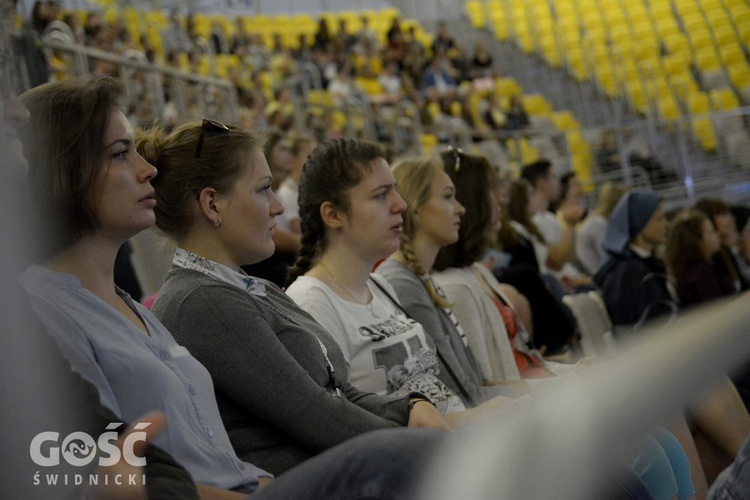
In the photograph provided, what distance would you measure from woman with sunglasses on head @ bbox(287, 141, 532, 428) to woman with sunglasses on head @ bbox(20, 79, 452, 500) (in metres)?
0.64

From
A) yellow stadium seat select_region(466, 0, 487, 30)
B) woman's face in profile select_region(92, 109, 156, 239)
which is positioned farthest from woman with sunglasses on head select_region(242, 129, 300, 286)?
yellow stadium seat select_region(466, 0, 487, 30)

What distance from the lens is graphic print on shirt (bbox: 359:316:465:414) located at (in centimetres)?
219

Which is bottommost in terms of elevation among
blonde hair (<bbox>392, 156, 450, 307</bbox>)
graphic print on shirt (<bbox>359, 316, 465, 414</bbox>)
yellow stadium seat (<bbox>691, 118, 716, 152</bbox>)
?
yellow stadium seat (<bbox>691, 118, 716, 152</bbox>)

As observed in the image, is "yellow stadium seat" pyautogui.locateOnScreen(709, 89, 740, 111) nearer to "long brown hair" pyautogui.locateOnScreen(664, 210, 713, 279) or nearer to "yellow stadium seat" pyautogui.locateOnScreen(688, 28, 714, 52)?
"yellow stadium seat" pyautogui.locateOnScreen(688, 28, 714, 52)

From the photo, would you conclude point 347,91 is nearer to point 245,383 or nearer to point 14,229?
point 245,383

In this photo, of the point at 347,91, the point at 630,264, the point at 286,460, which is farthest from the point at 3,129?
the point at 347,91

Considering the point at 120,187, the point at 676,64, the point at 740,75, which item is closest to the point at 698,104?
the point at 740,75

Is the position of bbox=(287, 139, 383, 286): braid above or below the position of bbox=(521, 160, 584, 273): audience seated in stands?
above

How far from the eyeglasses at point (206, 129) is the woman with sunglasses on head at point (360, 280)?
49cm

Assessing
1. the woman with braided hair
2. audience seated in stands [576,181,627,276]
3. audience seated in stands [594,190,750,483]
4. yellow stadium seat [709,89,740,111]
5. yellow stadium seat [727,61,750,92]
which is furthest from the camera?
yellow stadium seat [727,61,750,92]

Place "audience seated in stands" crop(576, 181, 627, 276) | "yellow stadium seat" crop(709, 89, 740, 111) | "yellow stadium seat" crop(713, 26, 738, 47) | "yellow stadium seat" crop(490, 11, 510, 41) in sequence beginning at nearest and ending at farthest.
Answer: "audience seated in stands" crop(576, 181, 627, 276) → "yellow stadium seat" crop(709, 89, 740, 111) → "yellow stadium seat" crop(713, 26, 738, 47) → "yellow stadium seat" crop(490, 11, 510, 41)

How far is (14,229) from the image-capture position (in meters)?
Answer: 0.75

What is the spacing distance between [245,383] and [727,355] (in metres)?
1.25

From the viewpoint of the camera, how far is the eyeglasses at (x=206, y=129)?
1842 mm
